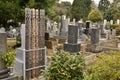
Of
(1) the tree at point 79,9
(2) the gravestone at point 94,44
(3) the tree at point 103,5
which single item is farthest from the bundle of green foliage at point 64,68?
(3) the tree at point 103,5

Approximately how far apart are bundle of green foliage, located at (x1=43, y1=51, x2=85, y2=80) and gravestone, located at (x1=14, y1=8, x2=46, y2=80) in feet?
6.64

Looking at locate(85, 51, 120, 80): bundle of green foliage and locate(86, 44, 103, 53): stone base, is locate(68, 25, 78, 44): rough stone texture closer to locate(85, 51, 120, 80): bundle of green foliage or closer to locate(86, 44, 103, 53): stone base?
locate(86, 44, 103, 53): stone base

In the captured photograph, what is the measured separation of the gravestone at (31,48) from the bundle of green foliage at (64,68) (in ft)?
6.64

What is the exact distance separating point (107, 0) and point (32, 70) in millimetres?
48669

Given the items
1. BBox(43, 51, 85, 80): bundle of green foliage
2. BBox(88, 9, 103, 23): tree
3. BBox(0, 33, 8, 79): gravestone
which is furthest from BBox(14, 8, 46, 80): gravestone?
BBox(88, 9, 103, 23): tree

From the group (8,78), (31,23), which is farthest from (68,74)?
(31,23)

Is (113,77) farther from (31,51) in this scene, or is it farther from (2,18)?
(2,18)

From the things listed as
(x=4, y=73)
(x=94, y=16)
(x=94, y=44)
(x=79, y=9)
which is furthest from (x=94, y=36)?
(x=79, y=9)

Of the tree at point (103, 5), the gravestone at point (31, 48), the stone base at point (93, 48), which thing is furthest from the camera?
the tree at point (103, 5)

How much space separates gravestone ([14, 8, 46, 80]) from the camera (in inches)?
393

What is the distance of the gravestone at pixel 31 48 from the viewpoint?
9.99 m

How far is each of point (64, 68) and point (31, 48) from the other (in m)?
2.67

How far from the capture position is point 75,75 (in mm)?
8156

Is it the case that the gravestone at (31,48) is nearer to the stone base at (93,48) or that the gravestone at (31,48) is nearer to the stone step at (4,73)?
the stone step at (4,73)
